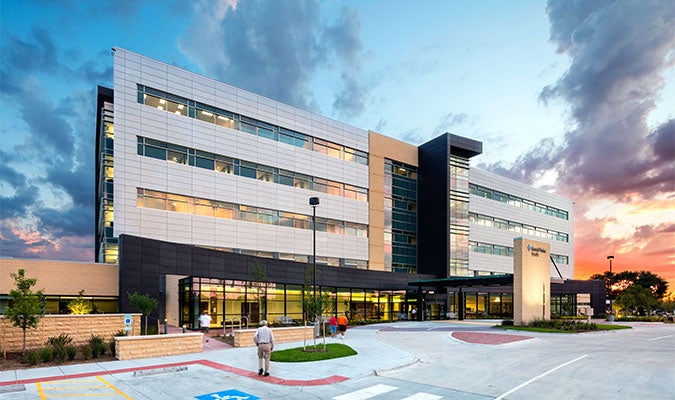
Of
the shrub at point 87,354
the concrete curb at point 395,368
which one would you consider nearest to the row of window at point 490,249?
the concrete curb at point 395,368

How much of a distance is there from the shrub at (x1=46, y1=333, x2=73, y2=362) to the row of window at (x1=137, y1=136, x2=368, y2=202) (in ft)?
66.6

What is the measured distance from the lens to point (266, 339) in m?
15.9

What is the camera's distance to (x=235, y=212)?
141ft

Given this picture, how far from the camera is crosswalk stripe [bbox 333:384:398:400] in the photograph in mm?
12906

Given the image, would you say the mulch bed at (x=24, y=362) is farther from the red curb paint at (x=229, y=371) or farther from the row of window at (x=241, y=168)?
the row of window at (x=241, y=168)

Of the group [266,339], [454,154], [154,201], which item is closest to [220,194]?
[154,201]

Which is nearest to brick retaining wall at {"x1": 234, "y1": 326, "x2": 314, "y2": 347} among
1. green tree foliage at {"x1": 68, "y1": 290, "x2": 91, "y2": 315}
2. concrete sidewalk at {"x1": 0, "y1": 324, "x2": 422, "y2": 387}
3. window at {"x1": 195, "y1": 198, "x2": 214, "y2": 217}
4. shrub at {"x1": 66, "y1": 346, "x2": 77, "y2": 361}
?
concrete sidewalk at {"x1": 0, "y1": 324, "x2": 422, "y2": 387}

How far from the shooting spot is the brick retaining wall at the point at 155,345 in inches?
739

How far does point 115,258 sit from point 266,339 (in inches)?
1169

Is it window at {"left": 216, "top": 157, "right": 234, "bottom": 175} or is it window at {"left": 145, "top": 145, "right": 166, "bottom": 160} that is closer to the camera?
window at {"left": 145, "top": 145, "right": 166, "bottom": 160}

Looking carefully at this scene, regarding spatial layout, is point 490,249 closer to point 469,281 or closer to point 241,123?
point 469,281

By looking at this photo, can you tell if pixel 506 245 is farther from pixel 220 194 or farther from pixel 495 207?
pixel 220 194

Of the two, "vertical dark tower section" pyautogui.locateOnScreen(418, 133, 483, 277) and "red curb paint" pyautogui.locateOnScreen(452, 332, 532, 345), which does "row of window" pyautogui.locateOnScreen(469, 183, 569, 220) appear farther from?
"red curb paint" pyautogui.locateOnScreen(452, 332, 532, 345)

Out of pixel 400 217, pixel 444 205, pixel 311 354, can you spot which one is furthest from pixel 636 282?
pixel 311 354
